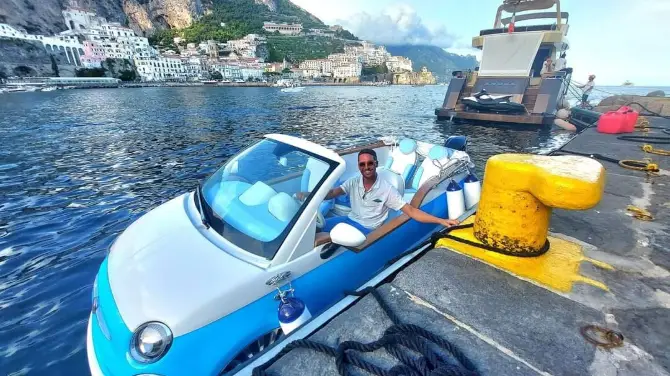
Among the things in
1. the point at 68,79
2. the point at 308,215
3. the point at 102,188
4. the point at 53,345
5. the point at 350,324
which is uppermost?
the point at 308,215

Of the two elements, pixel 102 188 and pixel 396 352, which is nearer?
pixel 396 352

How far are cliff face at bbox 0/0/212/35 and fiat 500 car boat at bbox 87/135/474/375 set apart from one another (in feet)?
437

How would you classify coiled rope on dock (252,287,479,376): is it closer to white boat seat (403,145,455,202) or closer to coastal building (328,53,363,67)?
white boat seat (403,145,455,202)

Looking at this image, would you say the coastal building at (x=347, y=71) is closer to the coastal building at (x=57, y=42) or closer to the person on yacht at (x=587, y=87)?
the coastal building at (x=57, y=42)

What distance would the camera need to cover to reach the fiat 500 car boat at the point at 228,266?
2150 millimetres

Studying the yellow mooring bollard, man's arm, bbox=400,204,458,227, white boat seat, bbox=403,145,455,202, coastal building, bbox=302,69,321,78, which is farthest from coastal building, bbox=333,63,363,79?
the yellow mooring bollard

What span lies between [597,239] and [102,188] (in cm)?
1148

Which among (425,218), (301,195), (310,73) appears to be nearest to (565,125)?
(425,218)

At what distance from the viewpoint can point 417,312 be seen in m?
2.25

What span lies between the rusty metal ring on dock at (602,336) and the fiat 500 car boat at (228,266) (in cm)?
164

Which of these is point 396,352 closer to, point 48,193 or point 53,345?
point 53,345

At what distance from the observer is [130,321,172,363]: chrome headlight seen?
6.78 feet

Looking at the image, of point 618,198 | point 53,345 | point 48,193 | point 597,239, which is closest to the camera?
point 597,239

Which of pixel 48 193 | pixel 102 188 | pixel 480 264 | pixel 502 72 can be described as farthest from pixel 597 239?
pixel 502 72
